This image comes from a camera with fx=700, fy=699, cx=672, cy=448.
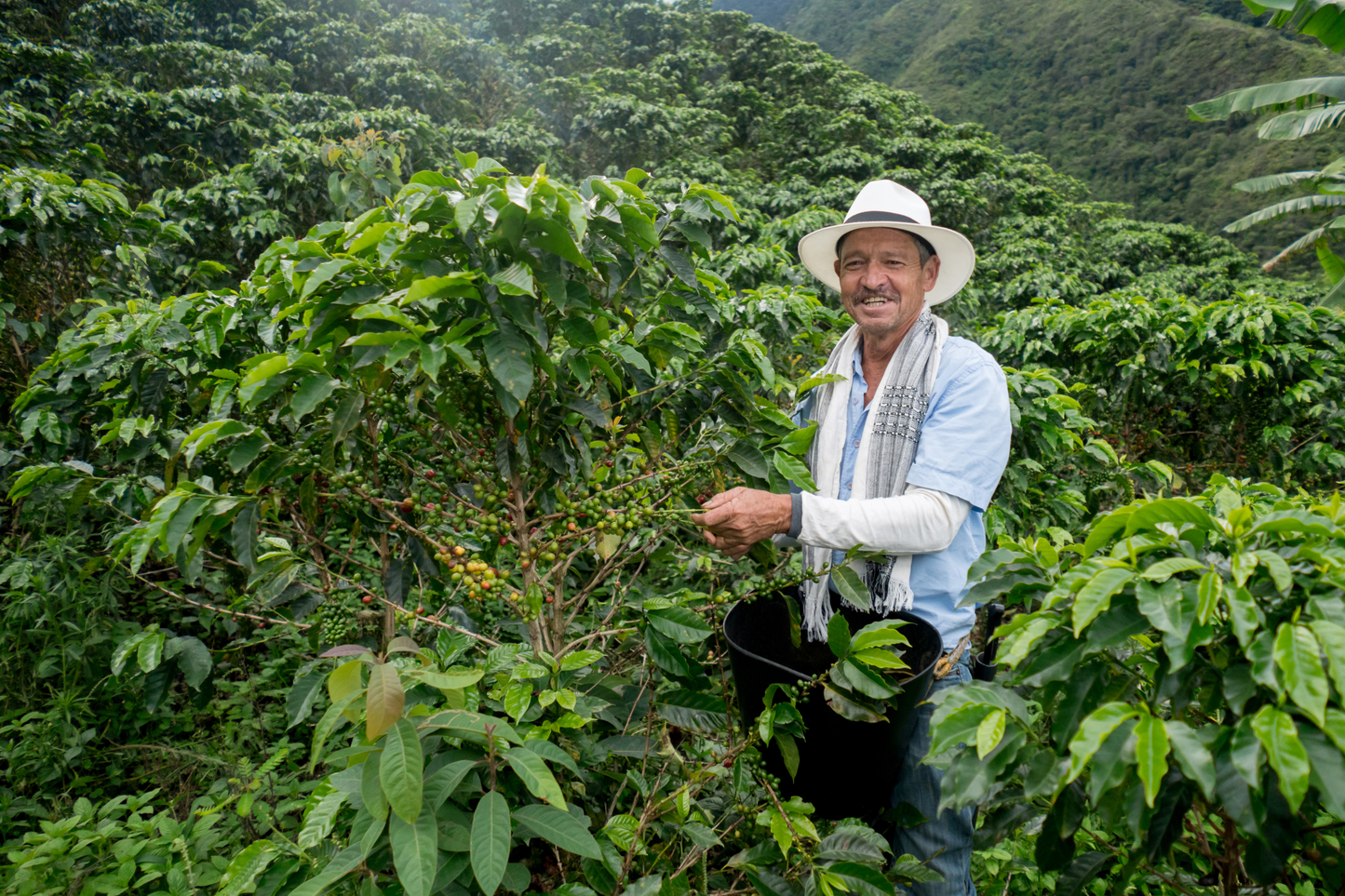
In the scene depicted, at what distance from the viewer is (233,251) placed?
5246mm

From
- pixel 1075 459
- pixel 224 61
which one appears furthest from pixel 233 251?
pixel 224 61

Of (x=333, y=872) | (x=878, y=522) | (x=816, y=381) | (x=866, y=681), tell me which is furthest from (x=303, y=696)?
(x=816, y=381)

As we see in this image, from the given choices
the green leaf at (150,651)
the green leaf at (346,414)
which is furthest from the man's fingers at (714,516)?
the green leaf at (150,651)

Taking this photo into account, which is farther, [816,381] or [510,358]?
[816,381]

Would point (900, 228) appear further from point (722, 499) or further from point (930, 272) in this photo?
point (722, 499)

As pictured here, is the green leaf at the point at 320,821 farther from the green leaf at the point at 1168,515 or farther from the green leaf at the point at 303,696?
the green leaf at the point at 1168,515

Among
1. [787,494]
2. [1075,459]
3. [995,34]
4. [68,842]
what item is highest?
[995,34]

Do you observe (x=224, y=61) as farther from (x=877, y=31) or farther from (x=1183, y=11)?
(x=1183, y=11)

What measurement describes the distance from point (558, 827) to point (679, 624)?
15.7 inches

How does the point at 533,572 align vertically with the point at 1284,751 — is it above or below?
below

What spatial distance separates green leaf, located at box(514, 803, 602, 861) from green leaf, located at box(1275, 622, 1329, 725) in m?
0.81

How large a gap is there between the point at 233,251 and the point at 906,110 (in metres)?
17.0

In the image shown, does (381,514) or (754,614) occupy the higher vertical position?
(381,514)

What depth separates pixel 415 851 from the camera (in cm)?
85
